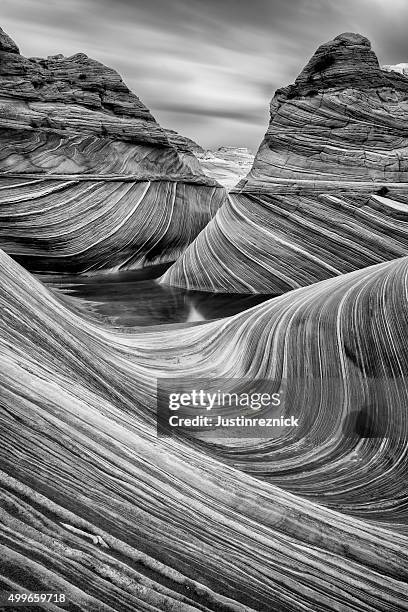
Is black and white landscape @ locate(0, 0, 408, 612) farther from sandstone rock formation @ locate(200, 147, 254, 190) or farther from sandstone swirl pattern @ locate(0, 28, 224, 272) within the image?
sandstone rock formation @ locate(200, 147, 254, 190)

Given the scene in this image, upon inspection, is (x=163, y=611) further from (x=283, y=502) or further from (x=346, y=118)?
(x=346, y=118)

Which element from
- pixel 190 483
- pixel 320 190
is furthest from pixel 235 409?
pixel 320 190

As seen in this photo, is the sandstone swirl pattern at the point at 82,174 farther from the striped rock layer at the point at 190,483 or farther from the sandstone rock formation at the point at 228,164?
the sandstone rock formation at the point at 228,164

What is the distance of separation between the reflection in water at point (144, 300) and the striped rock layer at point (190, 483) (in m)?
1.98

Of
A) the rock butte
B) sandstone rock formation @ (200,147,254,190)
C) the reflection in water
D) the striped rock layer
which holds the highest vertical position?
sandstone rock formation @ (200,147,254,190)

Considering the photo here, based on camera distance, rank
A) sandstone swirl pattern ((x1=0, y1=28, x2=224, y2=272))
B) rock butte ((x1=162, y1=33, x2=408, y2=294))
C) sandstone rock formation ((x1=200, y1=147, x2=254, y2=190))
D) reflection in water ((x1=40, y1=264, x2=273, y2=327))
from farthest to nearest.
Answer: sandstone rock formation ((x1=200, y1=147, x2=254, y2=190)) → sandstone swirl pattern ((x1=0, y1=28, x2=224, y2=272)) → rock butte ((x1=162, y1=33, x2=408, y2=294)) → reflection in water ((x1=40, y1=264, x2=273, y2=327))

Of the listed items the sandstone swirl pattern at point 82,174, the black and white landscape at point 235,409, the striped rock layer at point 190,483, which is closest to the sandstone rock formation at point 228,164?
the sandstone swirl pattern at point 82,174

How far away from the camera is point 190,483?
1710mm

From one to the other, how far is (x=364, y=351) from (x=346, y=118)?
4.82 m

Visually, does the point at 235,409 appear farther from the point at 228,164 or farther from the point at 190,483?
the point at 228,164

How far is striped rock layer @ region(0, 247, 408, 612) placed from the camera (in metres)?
1.32

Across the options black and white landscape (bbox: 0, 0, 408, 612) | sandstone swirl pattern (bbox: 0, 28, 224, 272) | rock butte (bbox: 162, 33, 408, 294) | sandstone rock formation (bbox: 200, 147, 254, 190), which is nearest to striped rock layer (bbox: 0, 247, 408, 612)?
black and white landscape (bbox: 0, 0, 408, 612)

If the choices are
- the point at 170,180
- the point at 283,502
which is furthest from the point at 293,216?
the point at 283,502

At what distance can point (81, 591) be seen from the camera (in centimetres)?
123
